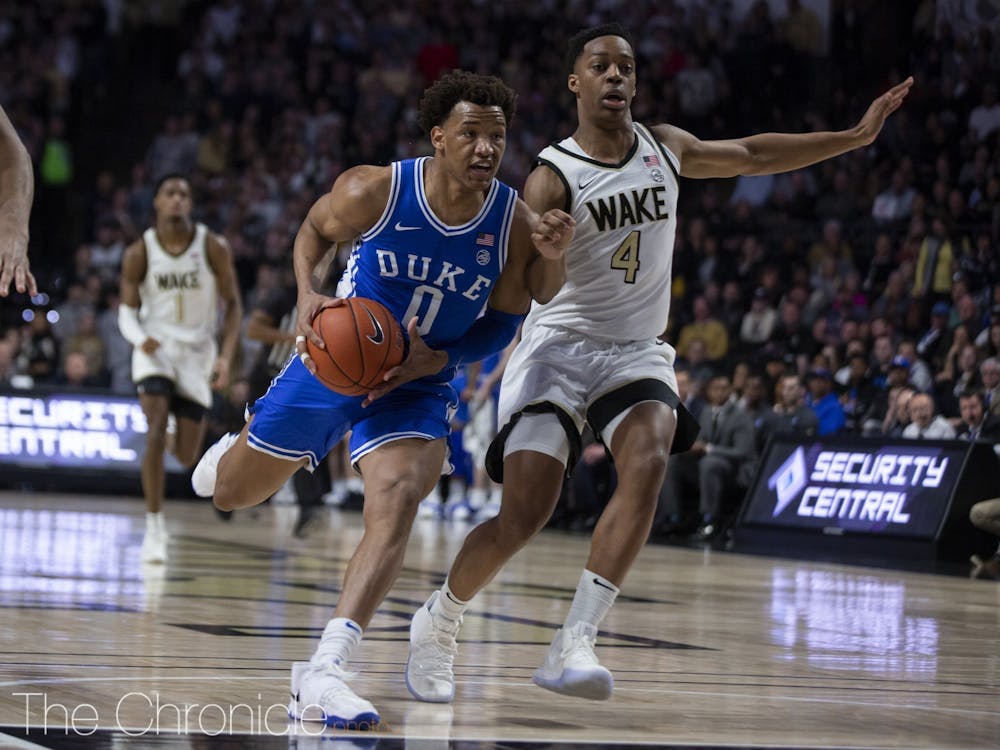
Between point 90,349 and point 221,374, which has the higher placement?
point 90,349

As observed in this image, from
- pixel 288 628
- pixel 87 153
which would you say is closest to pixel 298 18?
pixel 87 153

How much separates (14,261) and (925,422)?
8.90m

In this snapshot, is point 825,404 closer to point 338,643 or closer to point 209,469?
point 209,469

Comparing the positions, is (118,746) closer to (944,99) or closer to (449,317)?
(449,317)

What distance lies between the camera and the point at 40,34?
2219cm

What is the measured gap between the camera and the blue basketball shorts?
4.70m

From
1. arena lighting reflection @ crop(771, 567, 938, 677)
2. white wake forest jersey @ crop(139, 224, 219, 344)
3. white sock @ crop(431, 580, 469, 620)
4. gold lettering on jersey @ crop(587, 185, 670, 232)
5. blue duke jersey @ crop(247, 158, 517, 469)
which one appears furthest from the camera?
white wake forest jersey @ crop(139, 224, 219, 344)

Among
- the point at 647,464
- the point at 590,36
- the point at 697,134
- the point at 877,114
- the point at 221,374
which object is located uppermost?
the point at 697,134

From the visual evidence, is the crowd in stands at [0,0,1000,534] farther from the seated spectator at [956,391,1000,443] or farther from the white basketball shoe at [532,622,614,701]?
the white basketball shoe at [532,622,614,701]

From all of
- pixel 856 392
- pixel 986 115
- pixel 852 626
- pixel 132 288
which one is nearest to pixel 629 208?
pixel 852 626

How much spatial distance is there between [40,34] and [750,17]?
386 inches

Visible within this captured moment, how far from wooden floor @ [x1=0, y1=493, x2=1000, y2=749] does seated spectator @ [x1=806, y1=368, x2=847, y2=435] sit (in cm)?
270

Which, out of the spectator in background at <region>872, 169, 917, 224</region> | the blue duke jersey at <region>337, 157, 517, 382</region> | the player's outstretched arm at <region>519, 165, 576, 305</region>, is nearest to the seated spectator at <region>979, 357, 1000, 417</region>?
the spectator in background at <region>872, 169, 917, 224</region>

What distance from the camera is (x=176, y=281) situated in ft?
32.2
